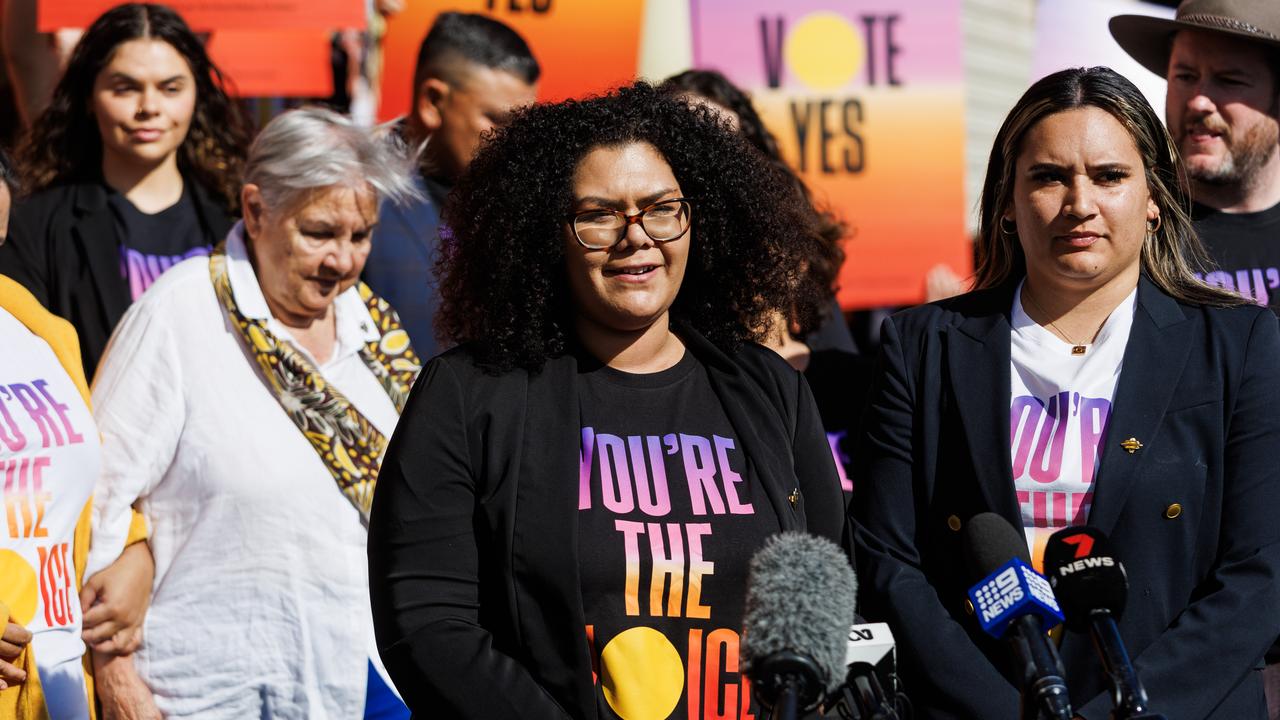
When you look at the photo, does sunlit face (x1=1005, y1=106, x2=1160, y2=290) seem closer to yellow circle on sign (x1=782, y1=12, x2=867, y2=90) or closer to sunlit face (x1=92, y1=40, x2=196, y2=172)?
sunlit face (x1=92, y1=40, x2=196, y2=172)

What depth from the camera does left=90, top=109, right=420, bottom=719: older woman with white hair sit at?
426 cm

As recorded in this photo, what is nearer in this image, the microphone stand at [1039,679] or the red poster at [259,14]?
the microphone stand at [1039,679]

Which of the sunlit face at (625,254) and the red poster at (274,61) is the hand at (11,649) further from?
the red poster at (274,61)

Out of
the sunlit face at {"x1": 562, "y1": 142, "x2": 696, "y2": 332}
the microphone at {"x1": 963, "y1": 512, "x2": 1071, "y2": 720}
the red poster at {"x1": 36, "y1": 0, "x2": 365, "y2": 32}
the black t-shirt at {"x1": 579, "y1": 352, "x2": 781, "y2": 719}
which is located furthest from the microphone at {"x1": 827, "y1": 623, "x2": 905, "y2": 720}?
the red poster at {"x1": 36, "y1": 0, "x2": 365, "y2": 32}

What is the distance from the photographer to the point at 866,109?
22.8ft

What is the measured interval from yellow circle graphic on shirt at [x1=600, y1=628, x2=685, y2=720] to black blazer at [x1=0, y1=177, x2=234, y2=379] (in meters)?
2.65

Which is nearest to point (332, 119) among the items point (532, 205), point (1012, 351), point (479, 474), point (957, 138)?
point (532, 205)

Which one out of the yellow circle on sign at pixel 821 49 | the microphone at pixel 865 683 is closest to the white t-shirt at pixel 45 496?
the microphone at pixel 865 683

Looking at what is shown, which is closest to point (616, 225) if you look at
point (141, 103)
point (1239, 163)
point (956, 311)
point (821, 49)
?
point (956, 311)

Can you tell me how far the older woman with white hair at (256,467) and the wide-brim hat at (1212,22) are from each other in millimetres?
2601

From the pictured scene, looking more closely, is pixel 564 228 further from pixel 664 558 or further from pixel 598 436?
pixel 664 558

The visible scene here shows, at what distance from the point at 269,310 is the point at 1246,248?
2914 millimetres

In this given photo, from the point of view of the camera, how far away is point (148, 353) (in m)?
4.30

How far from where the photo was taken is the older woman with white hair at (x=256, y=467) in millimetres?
4262
